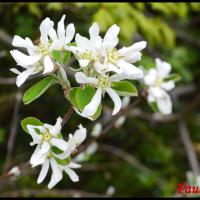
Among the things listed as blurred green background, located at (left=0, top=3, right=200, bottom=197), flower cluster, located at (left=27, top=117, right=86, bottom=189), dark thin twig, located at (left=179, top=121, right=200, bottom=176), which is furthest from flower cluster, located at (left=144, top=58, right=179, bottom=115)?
dark thin twig, located at (left=179, top=121, right=200, bottom=176)

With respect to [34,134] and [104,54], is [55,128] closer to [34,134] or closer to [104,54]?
[34,134]

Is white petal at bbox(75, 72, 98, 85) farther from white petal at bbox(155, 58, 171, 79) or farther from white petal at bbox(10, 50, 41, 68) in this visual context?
white petal at bbox(155, 58, 171, 79)

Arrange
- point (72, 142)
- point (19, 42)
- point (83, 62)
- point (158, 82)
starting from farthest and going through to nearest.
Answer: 1. point (158, 82)
2. point (72, 142)
3. point (19, 42)
4. point (83, 62)

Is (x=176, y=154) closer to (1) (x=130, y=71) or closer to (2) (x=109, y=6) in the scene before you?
(2) (x=109, y=6)

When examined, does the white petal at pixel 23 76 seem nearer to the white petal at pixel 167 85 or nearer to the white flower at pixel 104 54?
the white flower at pixel 104 54

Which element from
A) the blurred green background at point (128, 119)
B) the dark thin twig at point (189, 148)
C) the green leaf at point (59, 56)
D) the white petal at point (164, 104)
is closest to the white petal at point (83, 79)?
the green leaf at point (59, 56)

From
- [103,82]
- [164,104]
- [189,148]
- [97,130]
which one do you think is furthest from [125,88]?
[189,148]
